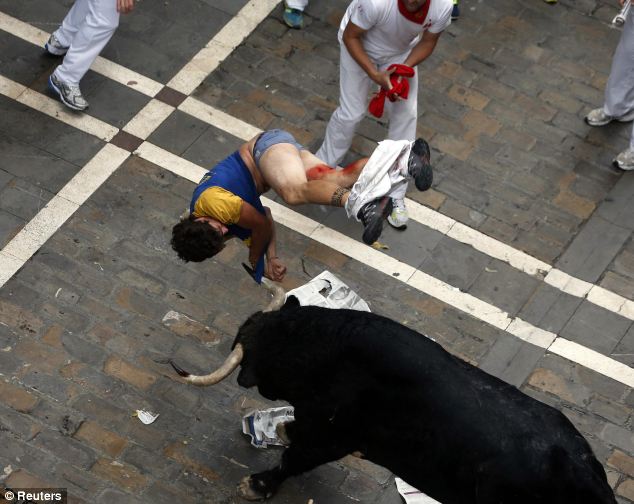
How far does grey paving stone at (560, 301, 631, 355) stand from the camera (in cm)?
916

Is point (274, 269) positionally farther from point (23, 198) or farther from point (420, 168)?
point (23, 198)

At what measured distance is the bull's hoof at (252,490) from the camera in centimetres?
789

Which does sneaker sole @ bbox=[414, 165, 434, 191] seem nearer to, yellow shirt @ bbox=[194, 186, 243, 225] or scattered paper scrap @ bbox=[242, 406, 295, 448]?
yellow shirt @ bbox=[194, 186, 243, 225]

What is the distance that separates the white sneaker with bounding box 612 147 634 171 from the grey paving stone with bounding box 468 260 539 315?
5.44 ft

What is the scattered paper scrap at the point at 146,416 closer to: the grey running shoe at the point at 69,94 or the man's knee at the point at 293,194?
the man's knee at the point at 293,194

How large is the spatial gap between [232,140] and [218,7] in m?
1.88

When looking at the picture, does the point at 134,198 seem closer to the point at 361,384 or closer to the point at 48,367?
the point at 48,367

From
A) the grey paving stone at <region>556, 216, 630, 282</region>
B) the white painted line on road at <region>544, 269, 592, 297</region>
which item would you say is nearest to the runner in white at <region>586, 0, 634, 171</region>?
the grey paving stone at <region>556, 216, 630, 282</region>

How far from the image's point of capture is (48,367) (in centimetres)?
848

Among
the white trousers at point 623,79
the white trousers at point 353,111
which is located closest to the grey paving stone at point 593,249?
the white trousers at point 623,79

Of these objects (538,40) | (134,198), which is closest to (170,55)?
(134,198)

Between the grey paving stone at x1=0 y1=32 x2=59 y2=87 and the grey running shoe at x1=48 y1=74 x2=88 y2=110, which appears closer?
the grey running shoe at x1=48 y1=74 x2=88 y2=110

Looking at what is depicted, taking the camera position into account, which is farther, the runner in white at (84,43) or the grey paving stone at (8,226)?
the runner in white at (84,43)

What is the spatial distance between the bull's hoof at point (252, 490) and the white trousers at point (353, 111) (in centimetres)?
317
